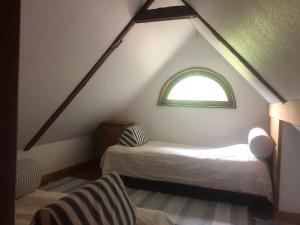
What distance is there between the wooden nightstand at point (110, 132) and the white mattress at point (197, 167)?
66 cm

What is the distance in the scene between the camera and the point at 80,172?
4.29 metres

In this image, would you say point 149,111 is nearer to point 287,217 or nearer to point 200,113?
point 200,113

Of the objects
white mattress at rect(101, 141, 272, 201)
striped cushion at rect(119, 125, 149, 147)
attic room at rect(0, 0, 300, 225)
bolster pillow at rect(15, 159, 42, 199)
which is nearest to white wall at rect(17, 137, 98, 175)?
attic room at rect(0, 0, 300, 225)

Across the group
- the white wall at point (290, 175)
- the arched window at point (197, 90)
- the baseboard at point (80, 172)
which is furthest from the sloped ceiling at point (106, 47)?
the white wall at point (290, 175)

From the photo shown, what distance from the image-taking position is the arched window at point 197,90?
4.18 meters

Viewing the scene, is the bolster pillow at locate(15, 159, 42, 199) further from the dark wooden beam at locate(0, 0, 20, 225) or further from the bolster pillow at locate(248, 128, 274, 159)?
the bolster pillow at locate(248, 128, 274, 159)

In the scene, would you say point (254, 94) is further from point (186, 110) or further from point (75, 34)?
point (75, 34)

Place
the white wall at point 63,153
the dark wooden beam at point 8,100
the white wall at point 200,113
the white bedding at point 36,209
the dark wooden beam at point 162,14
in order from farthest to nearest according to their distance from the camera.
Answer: the white wall at point 200,113, the white wall at point 63,153, the dark wooden beam at point 162,14, the white bedding at point 36,209, the dark wooden beam at point 8,100

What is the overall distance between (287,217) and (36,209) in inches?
94.4

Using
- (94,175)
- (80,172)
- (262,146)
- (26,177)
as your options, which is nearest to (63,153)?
(80,172)

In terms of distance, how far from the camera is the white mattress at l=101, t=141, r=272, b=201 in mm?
2896

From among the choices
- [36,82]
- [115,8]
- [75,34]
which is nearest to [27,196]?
[36,82]

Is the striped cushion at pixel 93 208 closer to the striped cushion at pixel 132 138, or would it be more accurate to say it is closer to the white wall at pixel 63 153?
the striped cushion at pixel 132 138

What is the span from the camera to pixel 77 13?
2.02 m
